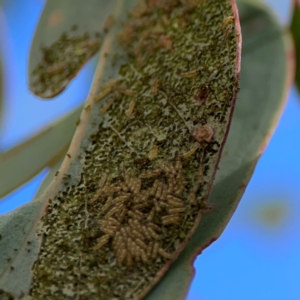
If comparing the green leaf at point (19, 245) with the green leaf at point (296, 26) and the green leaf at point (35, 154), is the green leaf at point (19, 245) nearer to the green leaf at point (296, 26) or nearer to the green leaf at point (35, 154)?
the green leaf at point (35, 154)

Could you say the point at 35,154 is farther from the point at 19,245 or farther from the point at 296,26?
the point at 296,26

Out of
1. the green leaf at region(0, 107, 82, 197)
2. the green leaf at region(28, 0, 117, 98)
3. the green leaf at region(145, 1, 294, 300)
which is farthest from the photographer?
the green leaf at region(28, 0, 117, 98)

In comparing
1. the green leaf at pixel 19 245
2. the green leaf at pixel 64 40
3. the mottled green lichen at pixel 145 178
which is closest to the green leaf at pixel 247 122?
the mottled green lichen at pixel 145 178

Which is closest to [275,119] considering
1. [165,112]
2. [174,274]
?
[165,112]

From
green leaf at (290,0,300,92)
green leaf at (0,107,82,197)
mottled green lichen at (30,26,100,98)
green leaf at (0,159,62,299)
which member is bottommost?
green leaf at (0,159,62,299)

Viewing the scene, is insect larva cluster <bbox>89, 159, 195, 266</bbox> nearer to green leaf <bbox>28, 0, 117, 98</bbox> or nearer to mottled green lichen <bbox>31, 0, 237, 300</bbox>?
mottled green lichen <bbox>31, 0, 237, 300</bbox>

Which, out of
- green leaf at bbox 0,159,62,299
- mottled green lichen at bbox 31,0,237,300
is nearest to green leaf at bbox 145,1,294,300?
mottled green lichen at bbox 31,0,237,300
